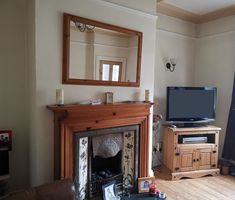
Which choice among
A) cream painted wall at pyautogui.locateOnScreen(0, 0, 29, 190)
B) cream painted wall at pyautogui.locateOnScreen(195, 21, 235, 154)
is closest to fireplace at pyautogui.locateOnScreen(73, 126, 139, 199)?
cream painted wall at pyautogui.locateOnScreen(0, 0, 29, 190)

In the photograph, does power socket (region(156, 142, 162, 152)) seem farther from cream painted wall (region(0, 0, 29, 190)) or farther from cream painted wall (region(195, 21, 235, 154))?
cream painted wall (region(0, 0, 29, 190))

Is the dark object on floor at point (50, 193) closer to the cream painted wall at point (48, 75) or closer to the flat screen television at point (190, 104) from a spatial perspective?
the cream painted wall at point (48, 75)

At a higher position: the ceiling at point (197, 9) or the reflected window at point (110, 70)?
the ceiling at point (197, 9)

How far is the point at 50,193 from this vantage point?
5.01 feet

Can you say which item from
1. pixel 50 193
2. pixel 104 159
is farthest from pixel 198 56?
pixel 50 193

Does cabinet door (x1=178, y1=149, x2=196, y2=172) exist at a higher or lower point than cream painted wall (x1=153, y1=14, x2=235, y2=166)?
lower

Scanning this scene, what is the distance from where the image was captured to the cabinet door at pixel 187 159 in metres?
3.28

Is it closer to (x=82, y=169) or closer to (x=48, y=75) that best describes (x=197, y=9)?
(x=48, y=75)

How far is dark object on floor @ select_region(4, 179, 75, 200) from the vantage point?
1.43 metres

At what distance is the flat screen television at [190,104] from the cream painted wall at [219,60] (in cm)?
29

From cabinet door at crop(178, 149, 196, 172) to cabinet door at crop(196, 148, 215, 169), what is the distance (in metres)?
0.10

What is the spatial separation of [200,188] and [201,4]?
2.74 meters

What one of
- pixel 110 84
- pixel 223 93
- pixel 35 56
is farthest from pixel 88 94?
pixel 223 93

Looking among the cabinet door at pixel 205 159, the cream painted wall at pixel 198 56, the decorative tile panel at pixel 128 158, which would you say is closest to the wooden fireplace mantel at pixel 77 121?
the decorative tile panel at pixel 128 158
